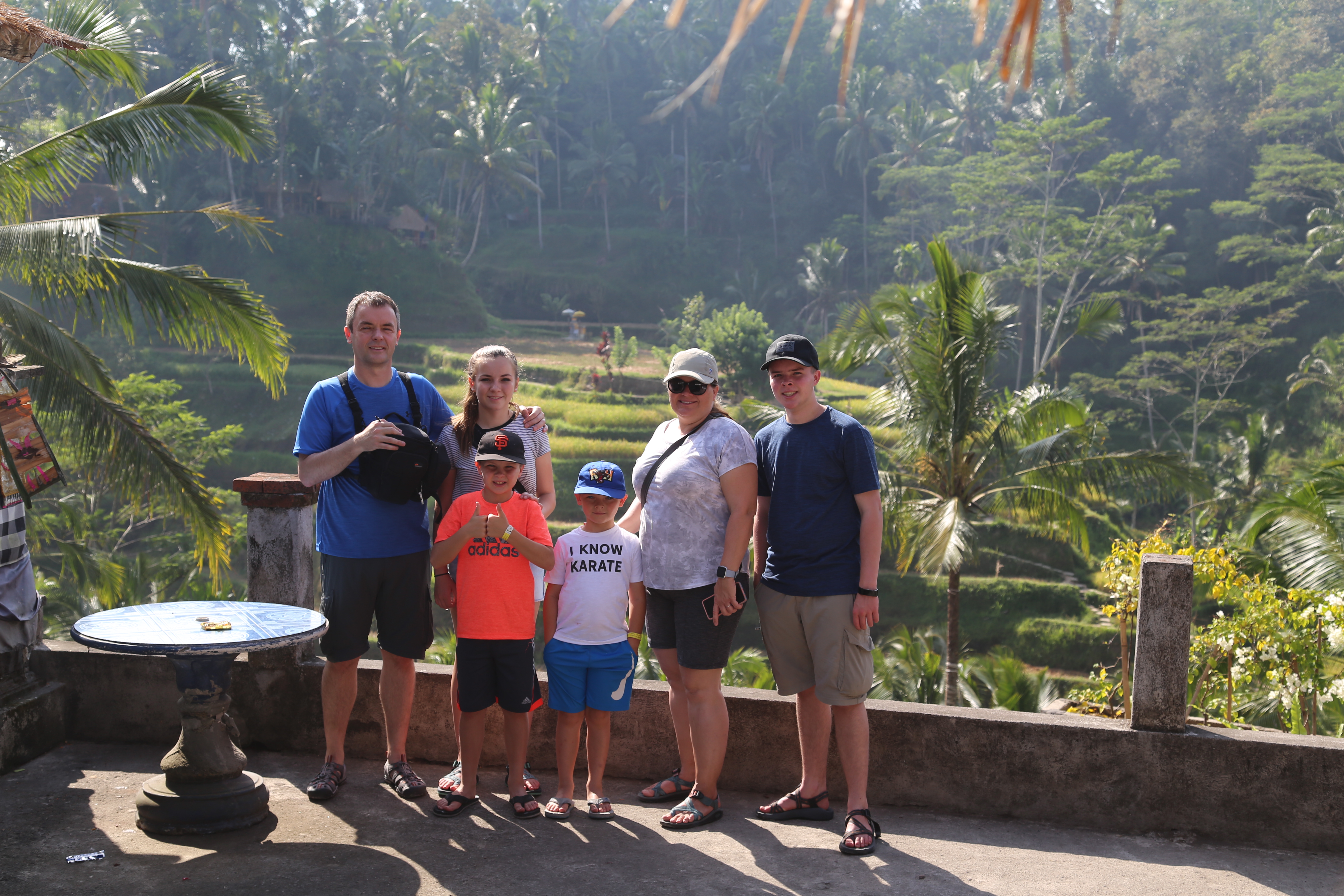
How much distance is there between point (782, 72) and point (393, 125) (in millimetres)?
45042

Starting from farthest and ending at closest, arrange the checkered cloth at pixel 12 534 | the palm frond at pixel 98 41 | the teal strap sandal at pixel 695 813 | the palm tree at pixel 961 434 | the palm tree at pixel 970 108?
the palm tree at pixel 970 108, the palm tree at pixel 961 434, the palm frond at pixel 98 41, the checkered cloth at pixel 12 534, the teal strap sandal at pixel 695 813

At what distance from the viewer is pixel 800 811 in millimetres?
3447

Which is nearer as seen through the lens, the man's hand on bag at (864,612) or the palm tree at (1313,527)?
the man's hand on bag at (864,612)

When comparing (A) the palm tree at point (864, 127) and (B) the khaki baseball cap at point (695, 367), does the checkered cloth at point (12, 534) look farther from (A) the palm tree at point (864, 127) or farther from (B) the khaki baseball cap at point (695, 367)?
(A) the palm tree at point (864, 127)

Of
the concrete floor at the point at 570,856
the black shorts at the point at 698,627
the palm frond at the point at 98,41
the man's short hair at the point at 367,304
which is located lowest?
the concrete floor at the point at 570,856

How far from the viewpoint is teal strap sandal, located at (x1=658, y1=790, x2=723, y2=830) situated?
336 cm

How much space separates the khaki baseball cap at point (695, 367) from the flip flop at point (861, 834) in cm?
137

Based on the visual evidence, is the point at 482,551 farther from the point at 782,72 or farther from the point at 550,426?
the point at 550,426

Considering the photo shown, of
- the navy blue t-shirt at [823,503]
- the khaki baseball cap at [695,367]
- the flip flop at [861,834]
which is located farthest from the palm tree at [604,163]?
the flip flop at [861,834]

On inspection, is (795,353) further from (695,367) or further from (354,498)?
(354,498)

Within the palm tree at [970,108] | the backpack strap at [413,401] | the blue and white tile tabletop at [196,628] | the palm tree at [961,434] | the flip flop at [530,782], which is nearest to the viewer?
the blue and white tile tabletop at [196,628]

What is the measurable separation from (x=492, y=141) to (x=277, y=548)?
42.7 m

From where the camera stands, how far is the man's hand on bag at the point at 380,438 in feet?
10.8

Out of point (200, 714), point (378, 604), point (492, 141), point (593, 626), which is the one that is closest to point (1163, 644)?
point (593, 626)
